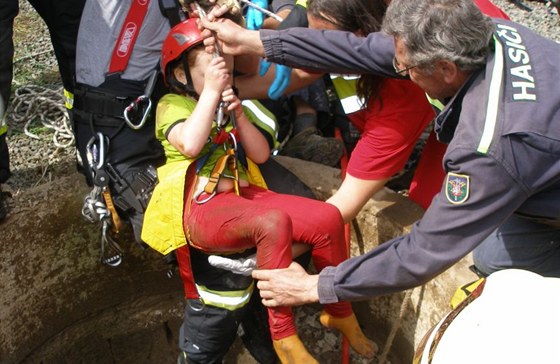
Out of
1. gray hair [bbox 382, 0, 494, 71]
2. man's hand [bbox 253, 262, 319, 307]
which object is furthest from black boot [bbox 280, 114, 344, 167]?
gray hair [bbox 382, 0, 494, 71]

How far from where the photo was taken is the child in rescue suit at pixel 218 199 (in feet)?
9.55

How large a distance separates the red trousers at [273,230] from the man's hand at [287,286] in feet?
0.13

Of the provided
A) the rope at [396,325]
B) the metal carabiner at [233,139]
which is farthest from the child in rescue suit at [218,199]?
the rope at [396,325]

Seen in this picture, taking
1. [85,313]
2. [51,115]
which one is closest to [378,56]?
[85,313]

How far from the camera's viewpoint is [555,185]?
2.50 m

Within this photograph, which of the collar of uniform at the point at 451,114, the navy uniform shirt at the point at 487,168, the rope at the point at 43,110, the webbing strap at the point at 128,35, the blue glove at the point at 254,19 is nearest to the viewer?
the navy uniform shirt at the point at 487,168

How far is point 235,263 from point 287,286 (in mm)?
324

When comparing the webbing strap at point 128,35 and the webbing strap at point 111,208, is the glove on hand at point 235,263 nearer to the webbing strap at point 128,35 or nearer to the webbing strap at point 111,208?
the webbing strap at point 111,208

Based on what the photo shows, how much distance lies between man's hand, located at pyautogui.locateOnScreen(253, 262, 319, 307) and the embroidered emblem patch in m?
0.66

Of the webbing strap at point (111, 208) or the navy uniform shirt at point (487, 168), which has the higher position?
the navy uniform shirt at point (487, 168)

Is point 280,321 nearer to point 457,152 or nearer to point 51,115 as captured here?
point 457,152

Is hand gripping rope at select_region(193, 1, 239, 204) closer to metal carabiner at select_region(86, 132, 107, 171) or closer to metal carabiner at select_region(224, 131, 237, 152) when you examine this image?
metal carabiner at select_region(224, 131, 237, 152)

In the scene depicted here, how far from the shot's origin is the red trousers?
2.86 metres

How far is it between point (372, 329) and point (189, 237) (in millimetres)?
1442
